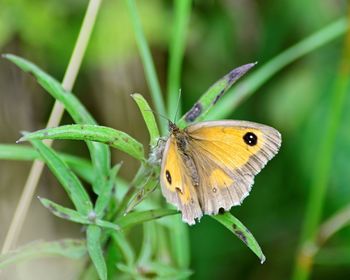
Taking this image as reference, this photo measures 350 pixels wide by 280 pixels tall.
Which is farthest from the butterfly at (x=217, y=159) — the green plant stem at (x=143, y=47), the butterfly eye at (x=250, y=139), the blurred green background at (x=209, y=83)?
the blurred green background at (x=209, y=83)

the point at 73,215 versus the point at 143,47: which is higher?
the point at 143,47

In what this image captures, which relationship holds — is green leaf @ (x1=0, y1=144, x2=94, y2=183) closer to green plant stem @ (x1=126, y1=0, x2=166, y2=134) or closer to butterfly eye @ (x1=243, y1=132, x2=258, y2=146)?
green plant stem @ (x1=126, y1=0, x2=166, y2=134)

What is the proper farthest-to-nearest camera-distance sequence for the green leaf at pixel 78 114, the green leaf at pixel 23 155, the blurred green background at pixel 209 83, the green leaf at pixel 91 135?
the blurred green background at pixel 209 83
the green leaf at pixel 23 155
the green leaf at pixel 78 114
the green leaf at pixel 91 135

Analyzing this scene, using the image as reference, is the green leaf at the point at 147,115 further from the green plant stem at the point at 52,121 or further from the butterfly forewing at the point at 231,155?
the green plant stem at the point at 52,121

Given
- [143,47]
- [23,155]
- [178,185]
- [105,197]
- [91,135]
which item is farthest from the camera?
[143,47]

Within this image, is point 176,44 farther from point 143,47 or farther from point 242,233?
point 242,233

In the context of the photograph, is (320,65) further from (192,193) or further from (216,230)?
(192,193)

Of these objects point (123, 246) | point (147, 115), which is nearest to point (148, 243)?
point (123, 246)
